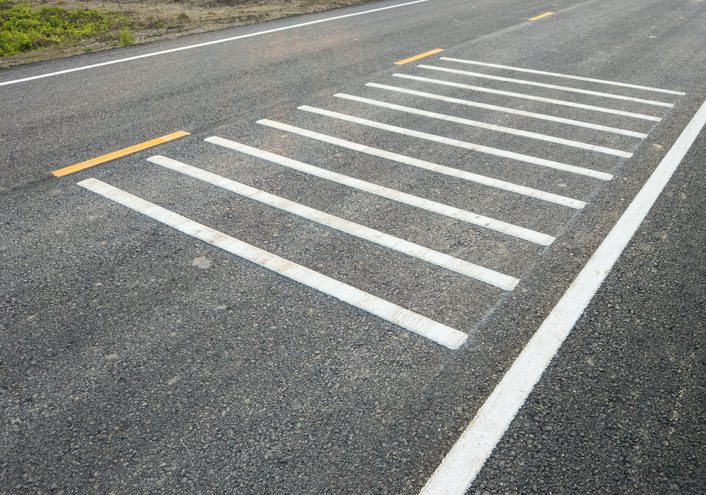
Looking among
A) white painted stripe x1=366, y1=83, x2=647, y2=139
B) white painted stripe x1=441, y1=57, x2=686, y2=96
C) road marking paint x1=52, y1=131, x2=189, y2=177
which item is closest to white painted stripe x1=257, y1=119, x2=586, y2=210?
road marking paint x1=52, y1=131, x2=189, y2=177

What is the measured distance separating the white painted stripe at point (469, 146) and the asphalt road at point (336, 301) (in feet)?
0.11

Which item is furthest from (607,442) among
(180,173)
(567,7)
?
(567,7)

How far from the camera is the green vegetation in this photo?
Answer: 11.7m

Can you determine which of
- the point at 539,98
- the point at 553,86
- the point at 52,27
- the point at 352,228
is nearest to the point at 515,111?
the point at 539,98

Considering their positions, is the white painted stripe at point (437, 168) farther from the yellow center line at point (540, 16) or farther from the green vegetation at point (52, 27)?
the yellow center line at point (540, 16)

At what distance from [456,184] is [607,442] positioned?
3162 millimetres

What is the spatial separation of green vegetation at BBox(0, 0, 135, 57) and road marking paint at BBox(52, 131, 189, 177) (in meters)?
5.82

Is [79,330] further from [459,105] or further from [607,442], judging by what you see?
[459,105]

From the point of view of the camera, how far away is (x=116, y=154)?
6.43 metres

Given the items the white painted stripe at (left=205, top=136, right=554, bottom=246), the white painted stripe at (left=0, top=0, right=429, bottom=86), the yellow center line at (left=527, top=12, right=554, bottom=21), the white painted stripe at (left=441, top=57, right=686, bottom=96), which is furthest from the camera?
the yellow center line at (left=527, top=12, right=554, bottom=21)

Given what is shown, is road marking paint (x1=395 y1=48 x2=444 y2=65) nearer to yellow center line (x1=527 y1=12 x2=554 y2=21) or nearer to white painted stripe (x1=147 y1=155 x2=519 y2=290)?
yellow center line (x1=527 y1=12 x2=554 y2=21)

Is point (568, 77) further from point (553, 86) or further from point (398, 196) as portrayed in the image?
point (398, 196)

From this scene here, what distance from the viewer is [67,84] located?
904 centimetres

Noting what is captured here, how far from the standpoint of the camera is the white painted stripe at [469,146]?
6.04m
